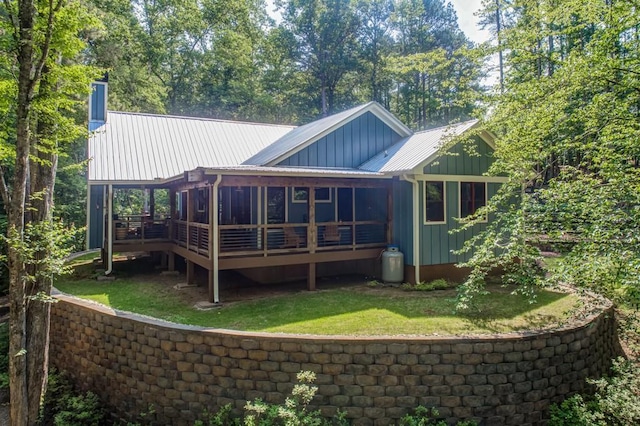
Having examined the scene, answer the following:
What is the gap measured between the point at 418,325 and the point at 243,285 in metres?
5.32

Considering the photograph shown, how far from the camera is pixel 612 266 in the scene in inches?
194

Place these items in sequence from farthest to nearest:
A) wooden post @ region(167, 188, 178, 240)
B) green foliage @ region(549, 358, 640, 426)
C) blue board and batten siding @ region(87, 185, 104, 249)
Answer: blue board and batten siding @ region(87, 185, 104, 249) → wooden post @ region(167, 188, 178, 240) → green foliage @ region(549, 358, 640, 426)

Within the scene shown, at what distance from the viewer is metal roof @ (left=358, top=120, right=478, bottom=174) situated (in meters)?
9.83

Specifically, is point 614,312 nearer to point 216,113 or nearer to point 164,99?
point 216,113

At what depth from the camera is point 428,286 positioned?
964cm

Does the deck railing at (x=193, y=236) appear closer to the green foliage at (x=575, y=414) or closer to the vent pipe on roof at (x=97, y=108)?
the vent pipe on roof at (x=97, y=108)

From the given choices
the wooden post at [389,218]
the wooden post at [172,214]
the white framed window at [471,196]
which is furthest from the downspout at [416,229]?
the wooden post at [172,214]

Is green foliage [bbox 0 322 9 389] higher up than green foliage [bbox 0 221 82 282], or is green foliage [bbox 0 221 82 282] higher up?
green foliage [bbox 0 221 82 282]

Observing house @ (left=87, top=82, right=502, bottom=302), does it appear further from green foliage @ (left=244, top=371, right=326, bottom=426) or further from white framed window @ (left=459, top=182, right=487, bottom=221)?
green foliage @ (left=244, top=371, right=326, bottom=426)

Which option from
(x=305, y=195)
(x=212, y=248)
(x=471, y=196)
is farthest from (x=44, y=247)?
(x=471, y=196)

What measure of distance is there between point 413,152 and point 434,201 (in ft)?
5.28

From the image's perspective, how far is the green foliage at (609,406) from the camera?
18.8 feet

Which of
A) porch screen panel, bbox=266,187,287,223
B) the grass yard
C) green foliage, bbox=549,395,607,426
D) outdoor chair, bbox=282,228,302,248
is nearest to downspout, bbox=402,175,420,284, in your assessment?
the grass yard

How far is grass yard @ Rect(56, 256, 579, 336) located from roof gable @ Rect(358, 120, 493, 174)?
3.21 meters
